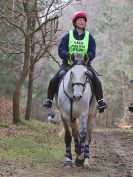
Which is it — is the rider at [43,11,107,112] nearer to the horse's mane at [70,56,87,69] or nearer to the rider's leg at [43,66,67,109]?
the rider's leg at [43,66,67,109]

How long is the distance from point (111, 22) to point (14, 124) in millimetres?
33762

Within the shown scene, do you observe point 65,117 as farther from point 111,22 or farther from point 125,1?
point 111,22

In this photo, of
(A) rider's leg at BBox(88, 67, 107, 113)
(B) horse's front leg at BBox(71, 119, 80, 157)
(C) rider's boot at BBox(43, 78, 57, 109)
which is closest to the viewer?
(A) rider's leg at BBox(88, 67, 107, 113)

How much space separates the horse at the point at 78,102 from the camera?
9327 mm

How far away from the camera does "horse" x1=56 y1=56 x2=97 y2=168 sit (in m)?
9.33

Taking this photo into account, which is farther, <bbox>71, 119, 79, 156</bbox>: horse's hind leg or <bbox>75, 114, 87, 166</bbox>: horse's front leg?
<bbox>71, 119, 79, 156</bbox>: horse's hind leg

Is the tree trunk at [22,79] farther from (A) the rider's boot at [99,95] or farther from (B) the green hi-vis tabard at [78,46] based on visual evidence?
(A) the rider's boot at [99,95]

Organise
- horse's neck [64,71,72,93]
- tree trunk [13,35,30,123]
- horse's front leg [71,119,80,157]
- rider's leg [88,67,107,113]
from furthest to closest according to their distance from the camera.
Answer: tree trunk [13,35,30,123], horse's front leg [71,119,80,157], rider's leg [88,67,107,113], horse's neck [64,71,72,93]

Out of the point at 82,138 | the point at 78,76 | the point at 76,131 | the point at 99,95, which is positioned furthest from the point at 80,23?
the point at 82,138

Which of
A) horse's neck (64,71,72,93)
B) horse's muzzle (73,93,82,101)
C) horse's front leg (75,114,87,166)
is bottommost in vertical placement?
horse's front leg (75,114,87,166)

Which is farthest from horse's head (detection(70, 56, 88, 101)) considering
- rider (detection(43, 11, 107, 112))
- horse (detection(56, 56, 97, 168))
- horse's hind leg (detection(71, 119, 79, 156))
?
horse's hind leg (detection(71, 119, 79, 156))

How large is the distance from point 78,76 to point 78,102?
50 centimetres

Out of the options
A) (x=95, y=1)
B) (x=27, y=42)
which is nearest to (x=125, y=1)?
(x=95, y=1)

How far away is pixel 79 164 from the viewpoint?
10.0 meters
